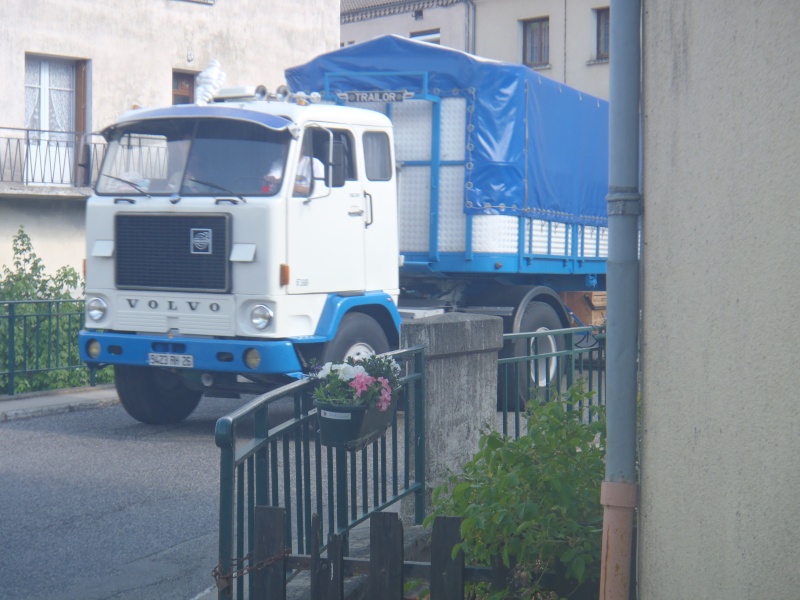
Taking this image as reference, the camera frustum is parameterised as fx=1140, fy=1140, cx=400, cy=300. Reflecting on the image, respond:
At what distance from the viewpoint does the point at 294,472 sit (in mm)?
4633

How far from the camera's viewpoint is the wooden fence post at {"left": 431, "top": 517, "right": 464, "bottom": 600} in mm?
3664

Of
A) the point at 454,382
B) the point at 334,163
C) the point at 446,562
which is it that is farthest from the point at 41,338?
the point at 446,562

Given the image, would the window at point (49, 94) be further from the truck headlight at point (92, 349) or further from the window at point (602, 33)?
the window at point (602, 33)

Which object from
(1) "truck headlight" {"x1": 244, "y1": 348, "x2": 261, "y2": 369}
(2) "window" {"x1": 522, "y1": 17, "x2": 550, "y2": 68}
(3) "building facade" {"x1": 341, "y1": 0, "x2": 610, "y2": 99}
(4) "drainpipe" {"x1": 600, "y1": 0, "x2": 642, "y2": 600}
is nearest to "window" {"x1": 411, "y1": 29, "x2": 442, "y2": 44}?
(3) "building facade" {"x1": 341, "y1": 0, "x2": 610, "y2": 99}

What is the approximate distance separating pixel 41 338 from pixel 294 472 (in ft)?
28.3

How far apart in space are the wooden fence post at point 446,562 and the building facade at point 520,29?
103ft

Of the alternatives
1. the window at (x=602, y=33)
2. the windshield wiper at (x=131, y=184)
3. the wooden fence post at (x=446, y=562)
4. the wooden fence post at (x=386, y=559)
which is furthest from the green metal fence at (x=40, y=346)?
the window at (x=602, y=33)

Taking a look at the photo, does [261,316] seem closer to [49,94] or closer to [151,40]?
[49,94]

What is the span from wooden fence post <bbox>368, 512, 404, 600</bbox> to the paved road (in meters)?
1.80

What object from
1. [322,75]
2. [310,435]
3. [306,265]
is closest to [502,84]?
[322,75]

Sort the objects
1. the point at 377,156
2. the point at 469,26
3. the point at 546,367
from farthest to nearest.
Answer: the point at 469,26, the point at 377,156, the point at 546,367

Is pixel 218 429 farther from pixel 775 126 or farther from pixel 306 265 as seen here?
pixel 306 265

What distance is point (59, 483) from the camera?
7.84 m

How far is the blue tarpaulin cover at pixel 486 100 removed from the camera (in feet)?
36.7
